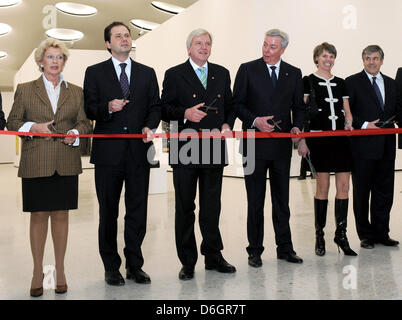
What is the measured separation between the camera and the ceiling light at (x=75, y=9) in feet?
53.1

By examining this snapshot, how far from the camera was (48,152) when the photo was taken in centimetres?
305

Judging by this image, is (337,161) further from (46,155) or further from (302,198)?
(302,198)

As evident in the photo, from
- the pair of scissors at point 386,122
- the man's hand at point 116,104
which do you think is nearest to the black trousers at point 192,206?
the man's hand at point 116,104

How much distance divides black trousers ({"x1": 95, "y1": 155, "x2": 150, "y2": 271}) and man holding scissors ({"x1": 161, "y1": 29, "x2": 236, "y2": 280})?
280 mm

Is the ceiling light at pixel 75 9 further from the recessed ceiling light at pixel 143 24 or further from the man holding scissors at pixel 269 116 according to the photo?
the man holding scissors at pixel 269 116

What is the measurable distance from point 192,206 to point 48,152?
3.61 ft

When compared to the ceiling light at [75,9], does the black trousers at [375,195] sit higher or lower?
lower

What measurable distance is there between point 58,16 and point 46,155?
16.5 metres

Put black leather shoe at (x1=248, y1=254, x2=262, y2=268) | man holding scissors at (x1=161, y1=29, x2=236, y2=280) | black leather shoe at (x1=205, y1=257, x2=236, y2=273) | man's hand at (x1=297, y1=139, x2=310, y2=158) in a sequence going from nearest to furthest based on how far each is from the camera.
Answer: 1. man holding scissors at (x1=161, y1=29, x2=236, y2=280)
2. black leather shoe at (x1=205, y1=257, x2=236, y2=273)
3. black leather shoe at (x1=248, y1=254, x2=262, y2=268)
4. man's hand at (x1=297, y1=139, x2=310, y2=158)

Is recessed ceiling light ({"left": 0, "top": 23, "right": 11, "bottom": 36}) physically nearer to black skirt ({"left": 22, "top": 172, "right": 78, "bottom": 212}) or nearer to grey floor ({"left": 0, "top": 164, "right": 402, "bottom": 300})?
grey floor ({"left": 0, "top": 164, "right": 402, "bottom": 300})

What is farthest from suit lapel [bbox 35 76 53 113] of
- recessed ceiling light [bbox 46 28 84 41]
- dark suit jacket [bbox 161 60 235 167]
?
recessed ceiling light [bbox 46 28 84 41]

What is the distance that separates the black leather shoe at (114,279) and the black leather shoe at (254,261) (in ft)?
3.35

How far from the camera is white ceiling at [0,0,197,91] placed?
1634 centimetres
